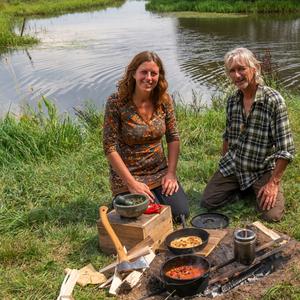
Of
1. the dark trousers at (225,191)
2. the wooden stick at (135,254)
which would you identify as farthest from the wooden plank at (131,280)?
the dark trousers at (225,191)

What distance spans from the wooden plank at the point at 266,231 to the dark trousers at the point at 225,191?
0.94 ft

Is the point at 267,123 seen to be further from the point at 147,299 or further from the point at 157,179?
the point at 147,299

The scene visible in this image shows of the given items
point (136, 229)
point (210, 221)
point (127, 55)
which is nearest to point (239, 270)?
point (136, 229)

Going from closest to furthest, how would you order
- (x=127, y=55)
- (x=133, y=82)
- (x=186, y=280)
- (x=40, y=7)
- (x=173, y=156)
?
(x=186, y=280) → (x=133, y=82) → (x=173, y=156) → (x=127, y=55) → (x=40, y=7)

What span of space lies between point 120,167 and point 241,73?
115cm

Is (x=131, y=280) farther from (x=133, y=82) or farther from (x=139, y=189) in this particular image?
(x=133, y=82)

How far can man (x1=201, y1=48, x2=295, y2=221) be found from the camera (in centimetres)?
356

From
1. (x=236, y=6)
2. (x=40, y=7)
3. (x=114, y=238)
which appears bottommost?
(x=114, y=238)

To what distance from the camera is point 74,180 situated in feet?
15.1

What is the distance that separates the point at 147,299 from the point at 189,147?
2.90 m

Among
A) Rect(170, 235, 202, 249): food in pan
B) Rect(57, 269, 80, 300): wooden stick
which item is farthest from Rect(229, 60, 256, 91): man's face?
Rect(57, 269, 80, 300): wooden stick

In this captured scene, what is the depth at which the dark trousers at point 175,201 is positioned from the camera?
3678 millimetres

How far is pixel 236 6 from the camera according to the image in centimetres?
2623

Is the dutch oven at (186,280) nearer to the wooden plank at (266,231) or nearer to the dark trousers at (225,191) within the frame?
the wooden plank at (266,231)
